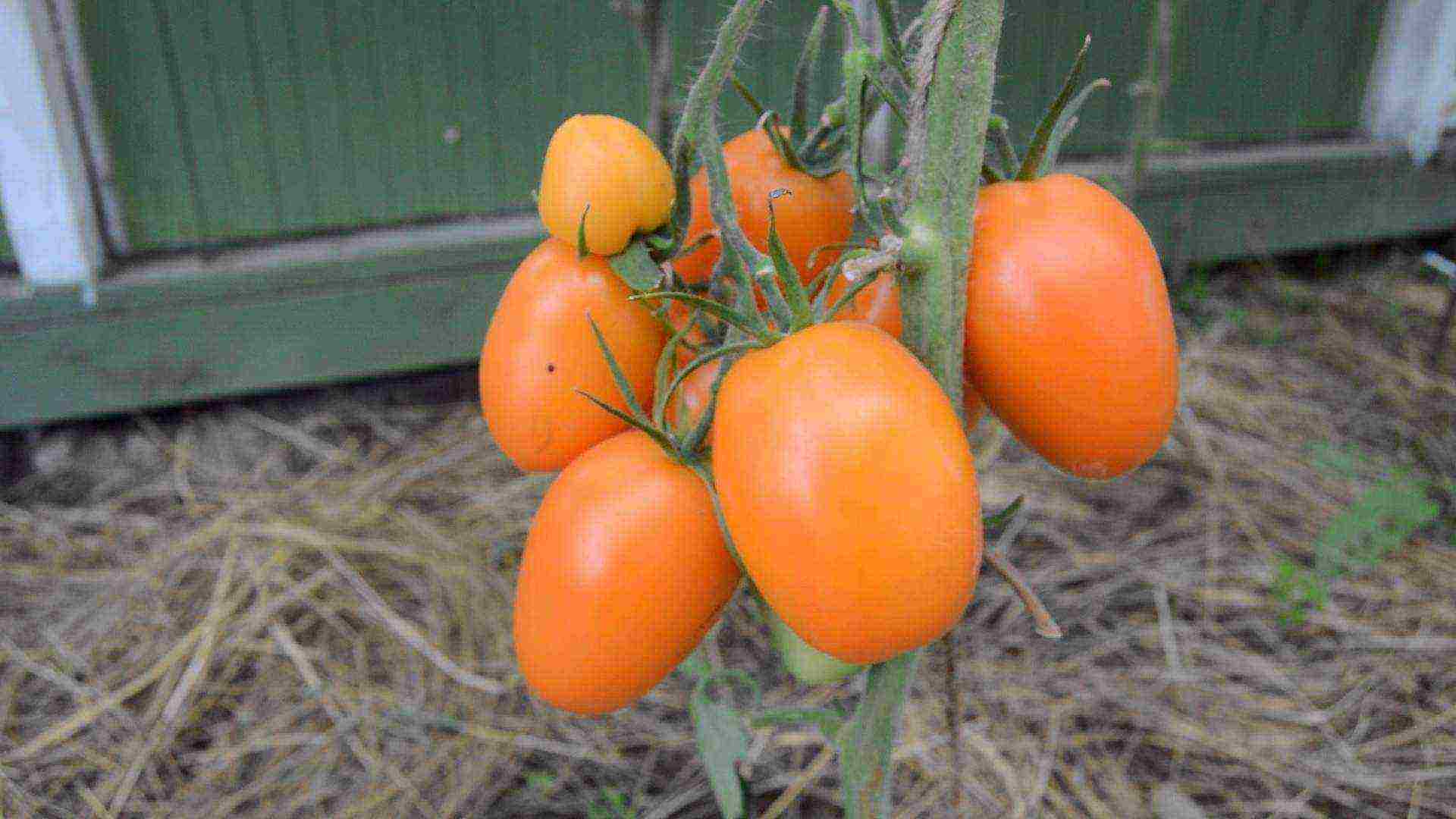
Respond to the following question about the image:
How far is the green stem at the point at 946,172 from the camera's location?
0.49 meters

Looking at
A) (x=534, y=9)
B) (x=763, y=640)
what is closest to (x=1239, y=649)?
(x=763, y=640)

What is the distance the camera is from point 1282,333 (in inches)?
99.3

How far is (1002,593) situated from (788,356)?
1.36 meters

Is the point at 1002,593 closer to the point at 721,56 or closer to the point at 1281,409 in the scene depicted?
the point at 1281,409

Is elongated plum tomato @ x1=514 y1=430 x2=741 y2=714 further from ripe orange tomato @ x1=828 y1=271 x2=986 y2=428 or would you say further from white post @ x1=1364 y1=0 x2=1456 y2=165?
white post @ x1=1364 y1=0 x2=1456 y2=165

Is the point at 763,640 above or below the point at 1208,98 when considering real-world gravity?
below

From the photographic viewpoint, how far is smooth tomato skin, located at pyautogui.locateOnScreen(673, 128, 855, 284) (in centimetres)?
60

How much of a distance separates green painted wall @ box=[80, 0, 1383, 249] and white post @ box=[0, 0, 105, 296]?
0.07m

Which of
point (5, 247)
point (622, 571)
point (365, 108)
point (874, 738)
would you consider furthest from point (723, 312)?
point (5, 247)

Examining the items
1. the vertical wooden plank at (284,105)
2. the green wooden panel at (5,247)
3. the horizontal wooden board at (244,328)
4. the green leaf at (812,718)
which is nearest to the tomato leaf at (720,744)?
the green leaf at (812,718)

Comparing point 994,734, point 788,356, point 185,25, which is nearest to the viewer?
point 788,356

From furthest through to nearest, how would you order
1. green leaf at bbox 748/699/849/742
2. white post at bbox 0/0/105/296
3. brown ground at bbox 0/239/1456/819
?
white post at bbox 0/0/105/296
brown ground at bbox 0/239/1456/819
green leaf at bbox 748/699/849/742

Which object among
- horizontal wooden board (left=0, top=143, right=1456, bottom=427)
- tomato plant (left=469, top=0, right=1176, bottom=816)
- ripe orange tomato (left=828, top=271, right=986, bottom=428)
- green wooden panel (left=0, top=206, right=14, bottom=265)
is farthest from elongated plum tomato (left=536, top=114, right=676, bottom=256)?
green wooden panel (left=0, top=206, right=14, bottom=265)

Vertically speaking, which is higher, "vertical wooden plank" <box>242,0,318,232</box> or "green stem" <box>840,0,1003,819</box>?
"green stem" <box>840,0,1003,819</box>
